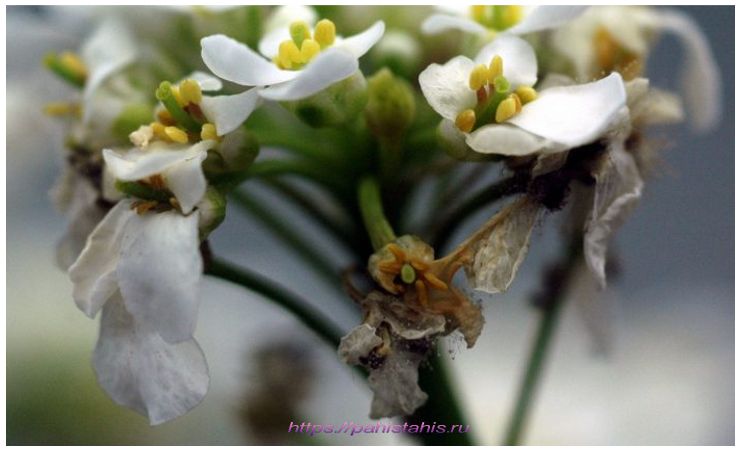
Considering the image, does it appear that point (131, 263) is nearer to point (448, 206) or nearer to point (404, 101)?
point (404, 101)

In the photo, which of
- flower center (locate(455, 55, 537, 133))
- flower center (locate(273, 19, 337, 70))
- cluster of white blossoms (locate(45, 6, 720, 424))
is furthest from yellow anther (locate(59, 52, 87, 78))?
flower center (locate(455, 55, 537, 133))

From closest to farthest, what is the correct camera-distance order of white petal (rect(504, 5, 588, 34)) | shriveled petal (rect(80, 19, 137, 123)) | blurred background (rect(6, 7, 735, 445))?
white petal (rect(504, 5, 588, 34)) < shriveled petal (rect(80, 19, 137, 123)) < blurred background (rect(6, 7, 735, 445))

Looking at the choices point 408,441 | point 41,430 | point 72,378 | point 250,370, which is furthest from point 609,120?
point 72,378

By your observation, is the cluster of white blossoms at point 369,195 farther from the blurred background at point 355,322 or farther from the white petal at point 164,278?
the blurred background at point 355,322

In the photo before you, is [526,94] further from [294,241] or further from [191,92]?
[294,241]

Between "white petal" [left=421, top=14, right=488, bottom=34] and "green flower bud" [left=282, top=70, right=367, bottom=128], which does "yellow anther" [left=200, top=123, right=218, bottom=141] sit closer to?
"green flower bud" [left=282, top=70, right=367, bottom=128]

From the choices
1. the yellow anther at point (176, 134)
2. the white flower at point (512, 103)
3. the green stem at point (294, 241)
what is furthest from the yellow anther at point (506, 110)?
the green stem at point (294, 241)
